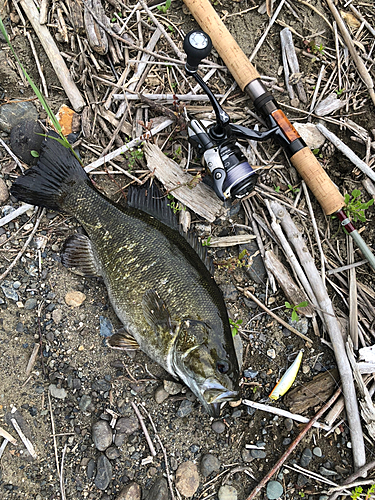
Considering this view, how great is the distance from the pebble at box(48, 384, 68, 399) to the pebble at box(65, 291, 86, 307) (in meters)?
0.81

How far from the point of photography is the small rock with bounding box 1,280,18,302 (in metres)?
3.76

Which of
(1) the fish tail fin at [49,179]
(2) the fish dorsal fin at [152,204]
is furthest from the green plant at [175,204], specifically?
(1) the fish tail fin at [49,179]

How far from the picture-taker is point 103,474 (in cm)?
353

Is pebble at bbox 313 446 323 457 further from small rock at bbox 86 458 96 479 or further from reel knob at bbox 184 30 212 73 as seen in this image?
reel knob at bbox 184 30 212 73

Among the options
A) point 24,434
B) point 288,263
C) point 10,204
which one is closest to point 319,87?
point 288,263

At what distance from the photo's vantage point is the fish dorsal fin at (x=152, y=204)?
3656 mm

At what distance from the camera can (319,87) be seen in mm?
4230

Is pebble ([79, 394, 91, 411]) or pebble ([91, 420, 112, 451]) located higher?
pebble ([79, 394, 91, 411])

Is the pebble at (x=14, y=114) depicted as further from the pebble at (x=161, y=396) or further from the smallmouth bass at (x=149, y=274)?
the pebble at (x=161, y=396)

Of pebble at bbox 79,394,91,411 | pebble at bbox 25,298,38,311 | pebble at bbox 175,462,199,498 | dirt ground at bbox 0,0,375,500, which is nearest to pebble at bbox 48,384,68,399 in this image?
A: dirt ground at bbox 0,0,375,500

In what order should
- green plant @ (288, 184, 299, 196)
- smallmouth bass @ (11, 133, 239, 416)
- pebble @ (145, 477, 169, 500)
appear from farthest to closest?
green plant @ (288, 184, 299, 196), pebble @ (145, 477, 169, 500), smallmouth bass @ (11, 133, 239, 416)

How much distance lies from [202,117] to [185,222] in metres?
1.15

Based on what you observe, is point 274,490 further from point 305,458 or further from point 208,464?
point 208,464

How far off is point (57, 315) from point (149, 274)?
1.13 m
